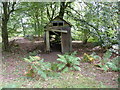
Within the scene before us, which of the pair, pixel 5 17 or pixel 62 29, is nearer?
pixel 5 17

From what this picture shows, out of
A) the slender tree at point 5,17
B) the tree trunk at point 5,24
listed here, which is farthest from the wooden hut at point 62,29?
the tree trunk at point 5,24

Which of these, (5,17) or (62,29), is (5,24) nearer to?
(5,17)

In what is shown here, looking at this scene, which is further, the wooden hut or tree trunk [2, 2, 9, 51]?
the wooden hut

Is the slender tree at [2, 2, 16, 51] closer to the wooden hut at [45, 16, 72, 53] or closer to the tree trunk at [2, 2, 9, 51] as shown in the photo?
the tree trunk at [2, 2, 9, 51]

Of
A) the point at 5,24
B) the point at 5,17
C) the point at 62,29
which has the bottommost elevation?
the point at 62,29

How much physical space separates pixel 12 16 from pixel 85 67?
6.90m

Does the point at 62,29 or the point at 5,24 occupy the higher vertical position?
the point at 5,24

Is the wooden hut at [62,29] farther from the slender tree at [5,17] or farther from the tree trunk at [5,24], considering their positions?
the tree trunk at [5,24]

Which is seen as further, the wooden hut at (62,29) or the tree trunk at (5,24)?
the wooden hut at (62,29)

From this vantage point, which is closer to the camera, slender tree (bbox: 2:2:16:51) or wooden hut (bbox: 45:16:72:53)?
slender tree (bbox: 2:2:16:51)

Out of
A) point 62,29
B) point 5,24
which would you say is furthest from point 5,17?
point 62,29

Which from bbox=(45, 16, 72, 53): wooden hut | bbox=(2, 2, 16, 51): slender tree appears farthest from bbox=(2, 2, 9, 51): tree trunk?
bbox=(45, 16, 72, 53): wooden hut

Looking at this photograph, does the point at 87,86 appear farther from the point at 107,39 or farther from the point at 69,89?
the point at 107,39

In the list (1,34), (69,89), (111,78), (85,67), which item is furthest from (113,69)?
(1,34)
